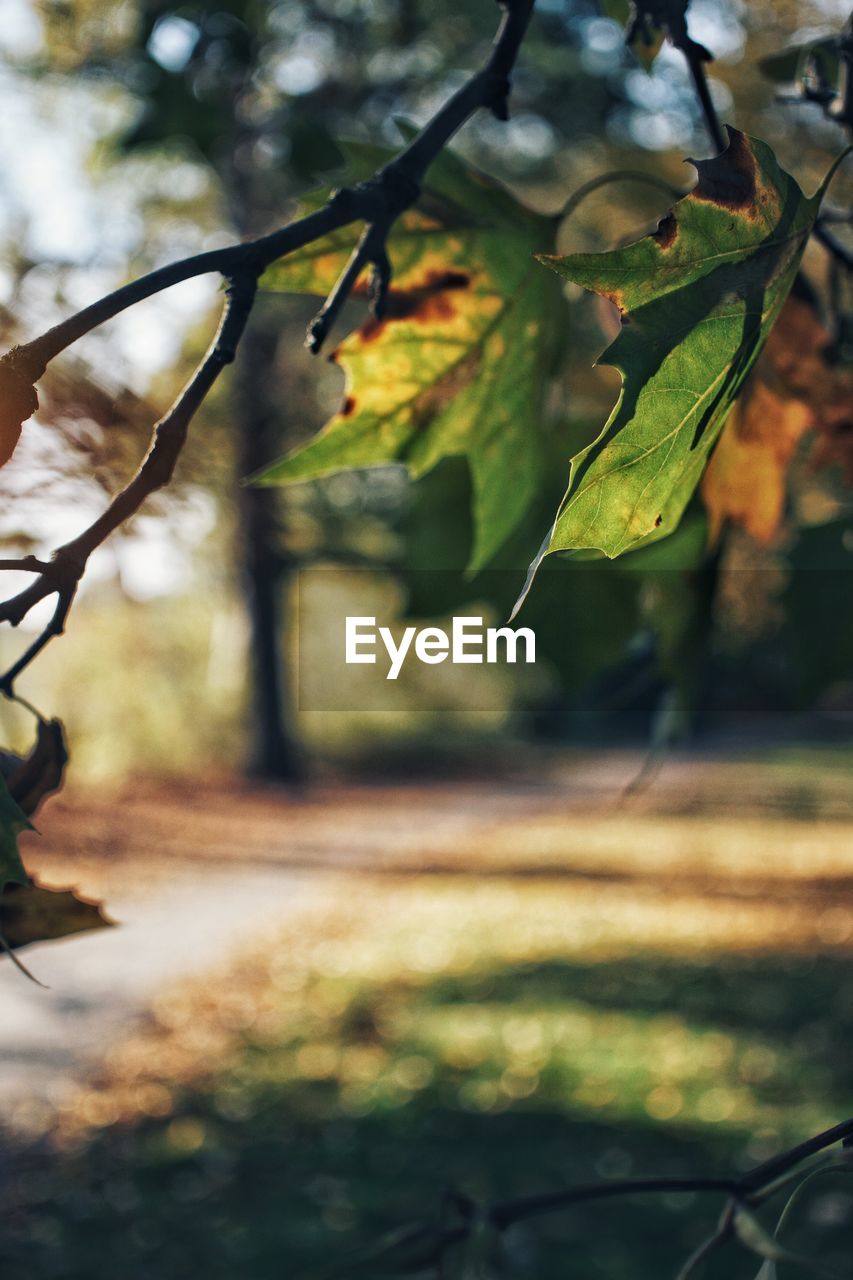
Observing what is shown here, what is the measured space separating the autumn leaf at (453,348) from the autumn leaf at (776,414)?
17 cm

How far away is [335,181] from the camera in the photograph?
42.1 inches

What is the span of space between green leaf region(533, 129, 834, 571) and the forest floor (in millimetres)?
4717

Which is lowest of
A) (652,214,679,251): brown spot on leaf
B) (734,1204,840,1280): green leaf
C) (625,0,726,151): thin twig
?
(734,1204,840,1280): green leaf

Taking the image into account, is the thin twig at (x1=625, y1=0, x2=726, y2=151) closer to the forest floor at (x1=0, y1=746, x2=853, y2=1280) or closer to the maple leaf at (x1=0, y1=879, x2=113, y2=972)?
the maple leaf at (x1=0, y1=879, x2=113, y2=972)

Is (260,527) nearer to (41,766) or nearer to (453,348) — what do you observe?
(453,348)

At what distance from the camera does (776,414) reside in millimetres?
1040

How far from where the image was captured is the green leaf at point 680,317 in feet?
1.80

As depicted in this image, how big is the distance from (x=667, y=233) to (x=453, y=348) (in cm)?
38

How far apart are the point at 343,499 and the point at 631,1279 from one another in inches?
536

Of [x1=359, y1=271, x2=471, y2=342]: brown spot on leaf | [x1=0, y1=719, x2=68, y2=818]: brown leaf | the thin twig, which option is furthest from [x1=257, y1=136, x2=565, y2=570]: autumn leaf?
[x1=0, y1=719, x2=68, y2=818]: brown leaf

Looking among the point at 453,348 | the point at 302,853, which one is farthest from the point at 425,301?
the point at 302,853

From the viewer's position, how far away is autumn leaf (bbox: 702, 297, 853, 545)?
40.2 inches

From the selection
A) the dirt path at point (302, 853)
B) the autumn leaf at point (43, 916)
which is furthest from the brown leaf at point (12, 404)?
the dirt path at point (302, 853)

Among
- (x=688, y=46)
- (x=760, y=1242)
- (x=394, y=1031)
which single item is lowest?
(x=394, y=1031)
